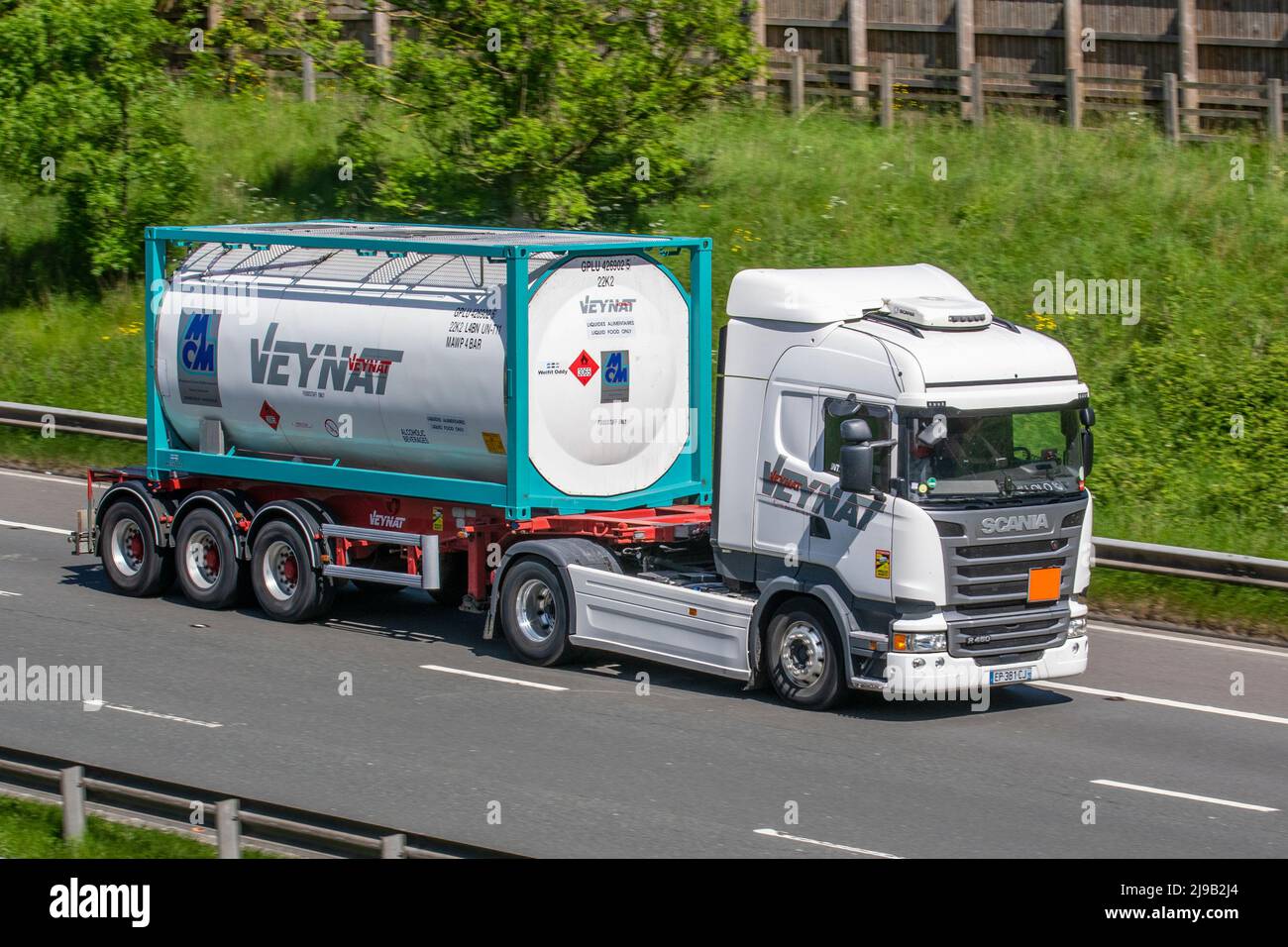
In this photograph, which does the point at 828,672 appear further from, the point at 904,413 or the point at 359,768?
the point at 359,768

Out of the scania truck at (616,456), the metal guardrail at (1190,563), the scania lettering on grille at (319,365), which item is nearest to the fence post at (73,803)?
the scania truck at (616,456)

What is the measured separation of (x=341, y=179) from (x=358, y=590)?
12734 millimetres

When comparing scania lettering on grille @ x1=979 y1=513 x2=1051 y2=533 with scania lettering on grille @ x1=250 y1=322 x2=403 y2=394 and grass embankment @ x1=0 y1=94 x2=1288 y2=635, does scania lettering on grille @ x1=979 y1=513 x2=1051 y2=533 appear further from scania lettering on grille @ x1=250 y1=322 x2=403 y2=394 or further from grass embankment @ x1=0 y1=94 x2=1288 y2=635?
scania lettering on grille @ x1=250 y1=322 x2=403 y2=394

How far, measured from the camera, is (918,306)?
13875 mm

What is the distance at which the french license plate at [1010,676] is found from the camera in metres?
13.6

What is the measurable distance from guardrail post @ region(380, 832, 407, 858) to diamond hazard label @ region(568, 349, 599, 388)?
6.93 m

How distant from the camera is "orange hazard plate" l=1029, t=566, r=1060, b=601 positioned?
1363 centimetres

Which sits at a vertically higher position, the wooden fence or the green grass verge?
the wooden fence

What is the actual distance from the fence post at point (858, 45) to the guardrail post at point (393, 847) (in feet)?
74.1

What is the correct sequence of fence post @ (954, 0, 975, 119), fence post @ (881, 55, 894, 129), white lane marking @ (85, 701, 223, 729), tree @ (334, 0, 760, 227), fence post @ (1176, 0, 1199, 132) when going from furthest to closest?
fence post @ (881, 55, 894, 129) → fence post @ (954, 0, 975, 119) → fence post @ (1176, 0, 1199, 132) → tree @ (334, 0, 760, 227) → white lane marking @ (85, 701, 223, 729)

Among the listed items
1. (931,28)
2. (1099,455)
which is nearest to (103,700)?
(1099,455)

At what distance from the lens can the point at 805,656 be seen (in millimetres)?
14094

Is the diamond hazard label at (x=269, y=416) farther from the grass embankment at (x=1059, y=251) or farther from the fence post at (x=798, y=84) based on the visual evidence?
the fence post at (x=798, y=84)

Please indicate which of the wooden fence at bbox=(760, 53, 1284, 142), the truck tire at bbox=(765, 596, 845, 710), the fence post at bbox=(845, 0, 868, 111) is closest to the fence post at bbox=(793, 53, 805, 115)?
the wooden fence at bbox=(760, 53, 1284, 142)
